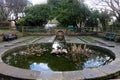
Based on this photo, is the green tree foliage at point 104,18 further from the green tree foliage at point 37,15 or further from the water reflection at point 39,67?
the water reflection at point 39,67

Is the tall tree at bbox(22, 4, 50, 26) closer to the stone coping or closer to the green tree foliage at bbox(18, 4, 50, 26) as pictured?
the green tree foliage at bbox(18, 4, 50, 26)

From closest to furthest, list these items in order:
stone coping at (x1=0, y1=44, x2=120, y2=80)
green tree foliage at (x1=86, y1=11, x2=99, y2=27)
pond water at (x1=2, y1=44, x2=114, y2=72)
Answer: stone coping at (x1=0, y1=44, x2=120, y2=80), pond water at (x1=2, y1=44, x2=114, y2=72), green tree foliage at (x1=86, y1=11, x2=99, y2=27)

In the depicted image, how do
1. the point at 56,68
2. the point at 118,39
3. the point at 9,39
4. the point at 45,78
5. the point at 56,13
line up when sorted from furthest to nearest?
the point at 56,13
the point at 9,39
the point at 118,39
the point at 56,68
the point at 45,78

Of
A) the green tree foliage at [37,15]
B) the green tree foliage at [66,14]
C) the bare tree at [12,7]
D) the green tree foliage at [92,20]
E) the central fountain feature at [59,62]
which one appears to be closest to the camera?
the central fountain feature at [59,62]

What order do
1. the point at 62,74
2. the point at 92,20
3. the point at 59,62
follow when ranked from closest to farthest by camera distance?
1. the point at 62,74
2. the point at 59,62
3. the point at 92,20

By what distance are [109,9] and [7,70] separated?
20.7 m

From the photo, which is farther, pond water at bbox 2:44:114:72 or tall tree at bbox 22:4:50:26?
tall tree at bbox 22:4:50:26

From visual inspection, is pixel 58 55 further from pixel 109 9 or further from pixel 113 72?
pixel 109 9

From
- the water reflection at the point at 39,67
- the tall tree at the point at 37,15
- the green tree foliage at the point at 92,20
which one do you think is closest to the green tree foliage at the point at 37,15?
the tall tree at the point at 37,15

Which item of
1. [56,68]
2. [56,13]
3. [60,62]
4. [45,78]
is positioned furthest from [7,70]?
[56,13]

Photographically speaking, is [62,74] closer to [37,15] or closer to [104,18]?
[104,18]

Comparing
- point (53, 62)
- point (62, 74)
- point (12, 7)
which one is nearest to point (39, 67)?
point (53, 62)

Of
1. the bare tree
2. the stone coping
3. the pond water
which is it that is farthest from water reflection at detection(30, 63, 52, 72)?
the bare tree

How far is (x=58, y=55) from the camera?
329 inches
